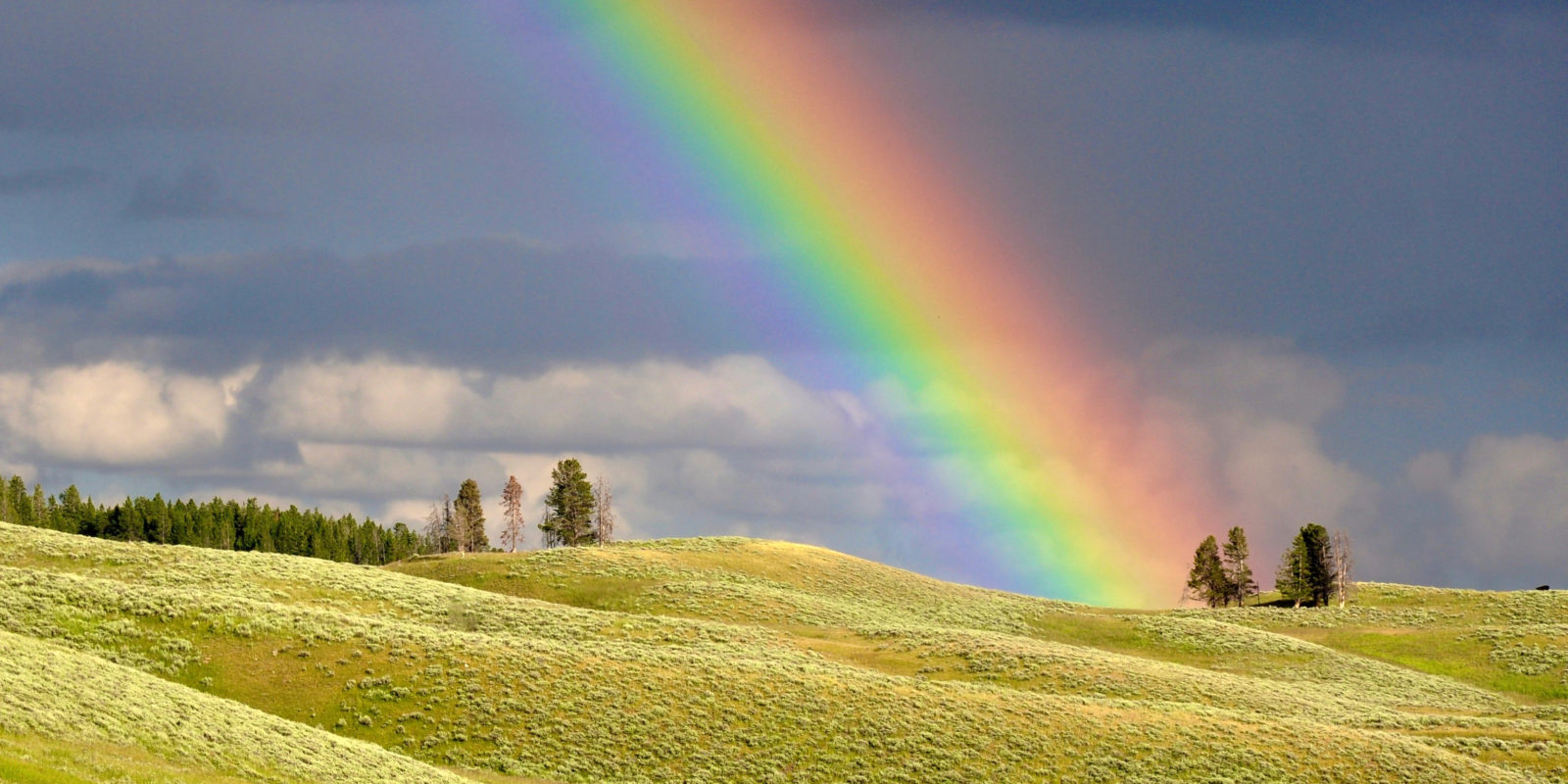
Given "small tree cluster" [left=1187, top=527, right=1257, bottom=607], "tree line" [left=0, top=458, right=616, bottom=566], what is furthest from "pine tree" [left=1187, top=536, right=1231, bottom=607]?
"tree line" [left=0, top=458, right=616, bottom=566]

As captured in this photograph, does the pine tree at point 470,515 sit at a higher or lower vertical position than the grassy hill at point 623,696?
higher

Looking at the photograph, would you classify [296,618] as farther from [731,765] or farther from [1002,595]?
[1002,595]

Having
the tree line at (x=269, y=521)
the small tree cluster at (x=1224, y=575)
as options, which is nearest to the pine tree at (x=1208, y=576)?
the small tree cluster at (x=1224, y=575)

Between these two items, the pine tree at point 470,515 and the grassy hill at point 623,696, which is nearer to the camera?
the grassy hill at point 623,696

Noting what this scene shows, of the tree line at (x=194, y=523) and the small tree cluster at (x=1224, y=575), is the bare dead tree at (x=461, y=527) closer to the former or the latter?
the tree line at (x=194, y=523)

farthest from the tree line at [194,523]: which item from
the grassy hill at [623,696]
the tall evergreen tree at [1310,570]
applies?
the tall evergreen tree at [1310,570]

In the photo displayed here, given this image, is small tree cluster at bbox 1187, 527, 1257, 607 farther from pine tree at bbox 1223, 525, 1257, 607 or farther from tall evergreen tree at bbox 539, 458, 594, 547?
tall evergreen tree at bbox 539, 458, 594, 547

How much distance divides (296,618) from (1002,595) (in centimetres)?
7739

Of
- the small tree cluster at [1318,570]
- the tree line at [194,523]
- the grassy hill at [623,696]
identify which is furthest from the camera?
the tree line at [194,523]

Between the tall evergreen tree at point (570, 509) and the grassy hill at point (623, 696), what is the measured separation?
5043cm

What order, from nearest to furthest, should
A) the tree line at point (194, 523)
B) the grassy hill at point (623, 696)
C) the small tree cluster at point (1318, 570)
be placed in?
1. the grassy hill at point (623, 696)
2. the small tree cluster at point (1318, 570)
3. the tree line at point (194, 523)

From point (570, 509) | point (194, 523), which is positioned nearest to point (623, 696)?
point (570, 509)

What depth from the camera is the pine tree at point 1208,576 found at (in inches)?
5364

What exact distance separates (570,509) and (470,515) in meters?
16.5
